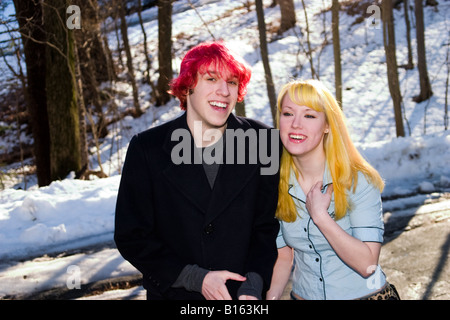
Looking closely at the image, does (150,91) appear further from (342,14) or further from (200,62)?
(200,62)

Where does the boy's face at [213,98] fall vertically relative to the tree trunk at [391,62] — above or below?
below

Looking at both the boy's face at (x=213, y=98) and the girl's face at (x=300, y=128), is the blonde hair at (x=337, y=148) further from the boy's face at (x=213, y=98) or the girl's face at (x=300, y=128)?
the boy's face at (x=213, y=98)

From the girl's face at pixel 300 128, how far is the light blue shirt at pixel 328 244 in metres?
0.18

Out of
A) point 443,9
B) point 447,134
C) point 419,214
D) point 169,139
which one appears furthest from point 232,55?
point 443,9

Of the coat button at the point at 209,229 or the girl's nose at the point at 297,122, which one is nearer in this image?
the coat button at the point at 209,229

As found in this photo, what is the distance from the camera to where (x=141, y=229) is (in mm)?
2111

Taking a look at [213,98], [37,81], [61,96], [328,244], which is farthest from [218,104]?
[37,81]

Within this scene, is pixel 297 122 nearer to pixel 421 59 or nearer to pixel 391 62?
pixel 391 62

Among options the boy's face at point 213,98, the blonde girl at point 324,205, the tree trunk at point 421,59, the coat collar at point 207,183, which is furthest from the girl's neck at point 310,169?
the tree trunk at point 421,59

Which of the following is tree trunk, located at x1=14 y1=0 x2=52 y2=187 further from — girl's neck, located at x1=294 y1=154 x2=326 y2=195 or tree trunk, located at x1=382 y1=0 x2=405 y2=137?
girl's neck, located at x1=294 y1=154 x2=326 y2=195

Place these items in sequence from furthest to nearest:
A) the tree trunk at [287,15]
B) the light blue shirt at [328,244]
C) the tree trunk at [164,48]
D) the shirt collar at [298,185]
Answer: the tree trunk at [287,15] < the tree trunk at [164,48] < the shirt collar at [298,185] < the light blue shirt at [328,244]

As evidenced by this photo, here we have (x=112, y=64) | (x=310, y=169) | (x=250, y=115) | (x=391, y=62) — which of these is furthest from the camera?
(x=112, y=64)

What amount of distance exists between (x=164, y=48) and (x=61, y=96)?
8860 millimetres

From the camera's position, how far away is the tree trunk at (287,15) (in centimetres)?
2126
